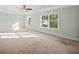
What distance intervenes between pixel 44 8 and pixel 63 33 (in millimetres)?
703

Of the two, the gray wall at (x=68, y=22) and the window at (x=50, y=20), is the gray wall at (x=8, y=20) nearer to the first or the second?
the gray wall at (x=68, y=22)

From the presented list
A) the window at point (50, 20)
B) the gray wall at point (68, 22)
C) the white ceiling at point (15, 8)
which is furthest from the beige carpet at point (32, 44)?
the white ceiling at point (15, 8)

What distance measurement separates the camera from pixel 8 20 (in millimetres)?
2912

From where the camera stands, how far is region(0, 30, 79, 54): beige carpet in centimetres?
281

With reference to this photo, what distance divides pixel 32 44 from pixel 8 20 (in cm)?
76

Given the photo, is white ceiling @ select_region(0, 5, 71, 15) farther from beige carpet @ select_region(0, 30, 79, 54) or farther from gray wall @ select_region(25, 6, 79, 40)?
beige carpet @ select_region(0, 30, 79, 54)

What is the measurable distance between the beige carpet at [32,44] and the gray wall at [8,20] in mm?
135

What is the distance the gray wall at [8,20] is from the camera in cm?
288

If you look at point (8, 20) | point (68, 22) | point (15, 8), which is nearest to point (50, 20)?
point (68, 22)

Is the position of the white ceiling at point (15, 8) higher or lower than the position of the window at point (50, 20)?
higher

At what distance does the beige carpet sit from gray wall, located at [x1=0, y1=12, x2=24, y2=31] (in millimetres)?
135

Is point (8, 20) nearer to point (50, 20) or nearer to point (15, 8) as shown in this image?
point (15, 8)
